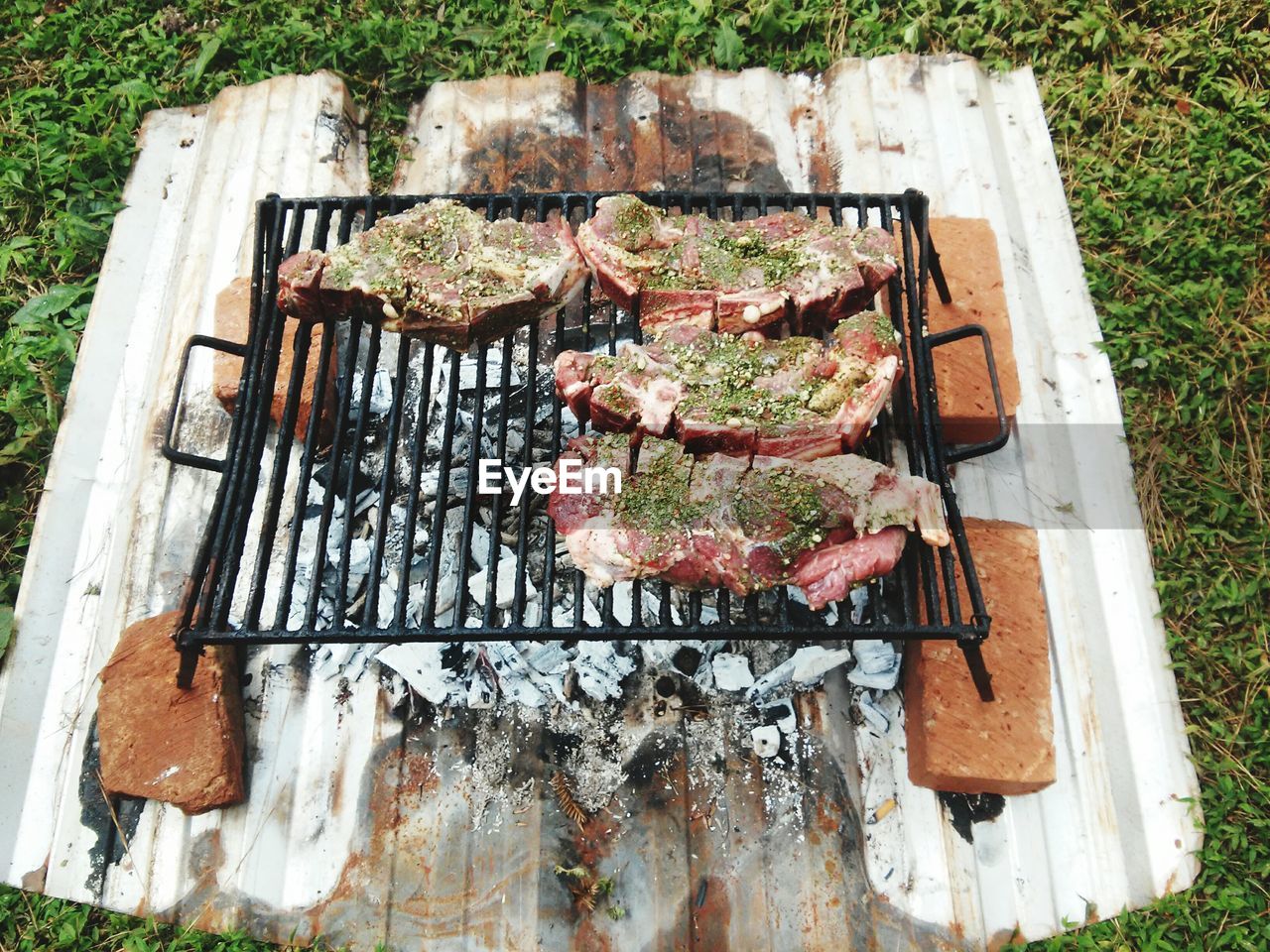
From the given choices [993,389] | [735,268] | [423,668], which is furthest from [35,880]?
[993,389]

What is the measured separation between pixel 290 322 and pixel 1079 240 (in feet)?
13.6

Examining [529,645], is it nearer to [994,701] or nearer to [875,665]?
[875,665]

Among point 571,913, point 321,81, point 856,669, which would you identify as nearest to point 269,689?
point 571,913

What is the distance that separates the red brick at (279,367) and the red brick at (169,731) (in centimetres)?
111

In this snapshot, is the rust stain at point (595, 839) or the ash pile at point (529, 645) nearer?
the rust stain at point (595, 839)

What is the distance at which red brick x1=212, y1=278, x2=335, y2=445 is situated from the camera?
4.06 metres

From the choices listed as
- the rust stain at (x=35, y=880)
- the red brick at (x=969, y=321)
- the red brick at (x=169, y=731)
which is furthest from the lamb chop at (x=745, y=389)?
the rust stain at (x=35, y=880)

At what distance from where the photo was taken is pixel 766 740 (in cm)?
360

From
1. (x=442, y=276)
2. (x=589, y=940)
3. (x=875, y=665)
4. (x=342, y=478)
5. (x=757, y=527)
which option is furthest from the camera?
(x=342, y=478)

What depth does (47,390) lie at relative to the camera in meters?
4.30

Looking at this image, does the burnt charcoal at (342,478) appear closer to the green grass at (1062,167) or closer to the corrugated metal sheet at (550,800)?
the corrugated metal sheet at (550,800)

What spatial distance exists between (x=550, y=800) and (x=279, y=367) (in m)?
2.38

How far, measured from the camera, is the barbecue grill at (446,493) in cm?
308

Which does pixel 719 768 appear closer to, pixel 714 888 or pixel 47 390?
pixel 714 888
